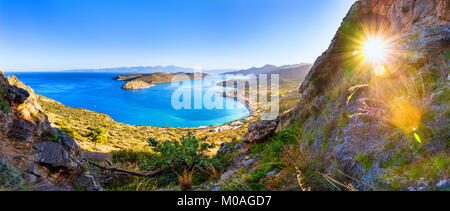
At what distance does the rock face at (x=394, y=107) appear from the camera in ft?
7.36

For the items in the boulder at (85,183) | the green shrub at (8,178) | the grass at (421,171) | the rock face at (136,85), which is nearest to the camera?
the grass at (421,171)

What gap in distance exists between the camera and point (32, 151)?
3.65 meters

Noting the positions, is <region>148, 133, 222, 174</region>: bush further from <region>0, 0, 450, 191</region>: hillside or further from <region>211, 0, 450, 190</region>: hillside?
<region>211, 0, 450, 190</region>: hillside

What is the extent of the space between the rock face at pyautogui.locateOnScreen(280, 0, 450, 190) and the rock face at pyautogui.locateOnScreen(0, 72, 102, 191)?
18.8 feet

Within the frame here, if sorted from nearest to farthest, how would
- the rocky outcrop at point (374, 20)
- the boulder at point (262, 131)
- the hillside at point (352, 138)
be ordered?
the hillside at point (352, 138) < the rocky outcrop at point (374, 20) < the boulder at point (262, 131)

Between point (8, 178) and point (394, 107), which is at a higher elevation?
point (394, 107)

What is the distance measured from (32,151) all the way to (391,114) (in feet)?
24.8

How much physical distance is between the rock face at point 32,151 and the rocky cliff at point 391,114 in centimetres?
502

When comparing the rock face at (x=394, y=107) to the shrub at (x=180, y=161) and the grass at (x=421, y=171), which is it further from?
the shrub at (x=180, y=161)

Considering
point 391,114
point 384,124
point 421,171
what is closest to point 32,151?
point 421,171

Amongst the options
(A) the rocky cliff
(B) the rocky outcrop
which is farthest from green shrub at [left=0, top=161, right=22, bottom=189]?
(B) the rocky outcrop

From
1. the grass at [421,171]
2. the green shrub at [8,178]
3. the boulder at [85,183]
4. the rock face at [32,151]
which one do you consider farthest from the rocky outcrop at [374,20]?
the green shrub at [8,178]

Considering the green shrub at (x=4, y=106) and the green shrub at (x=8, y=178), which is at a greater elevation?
the green shrub at (x=4, y=106)

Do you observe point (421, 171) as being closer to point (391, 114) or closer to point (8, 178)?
point (391, 114)
